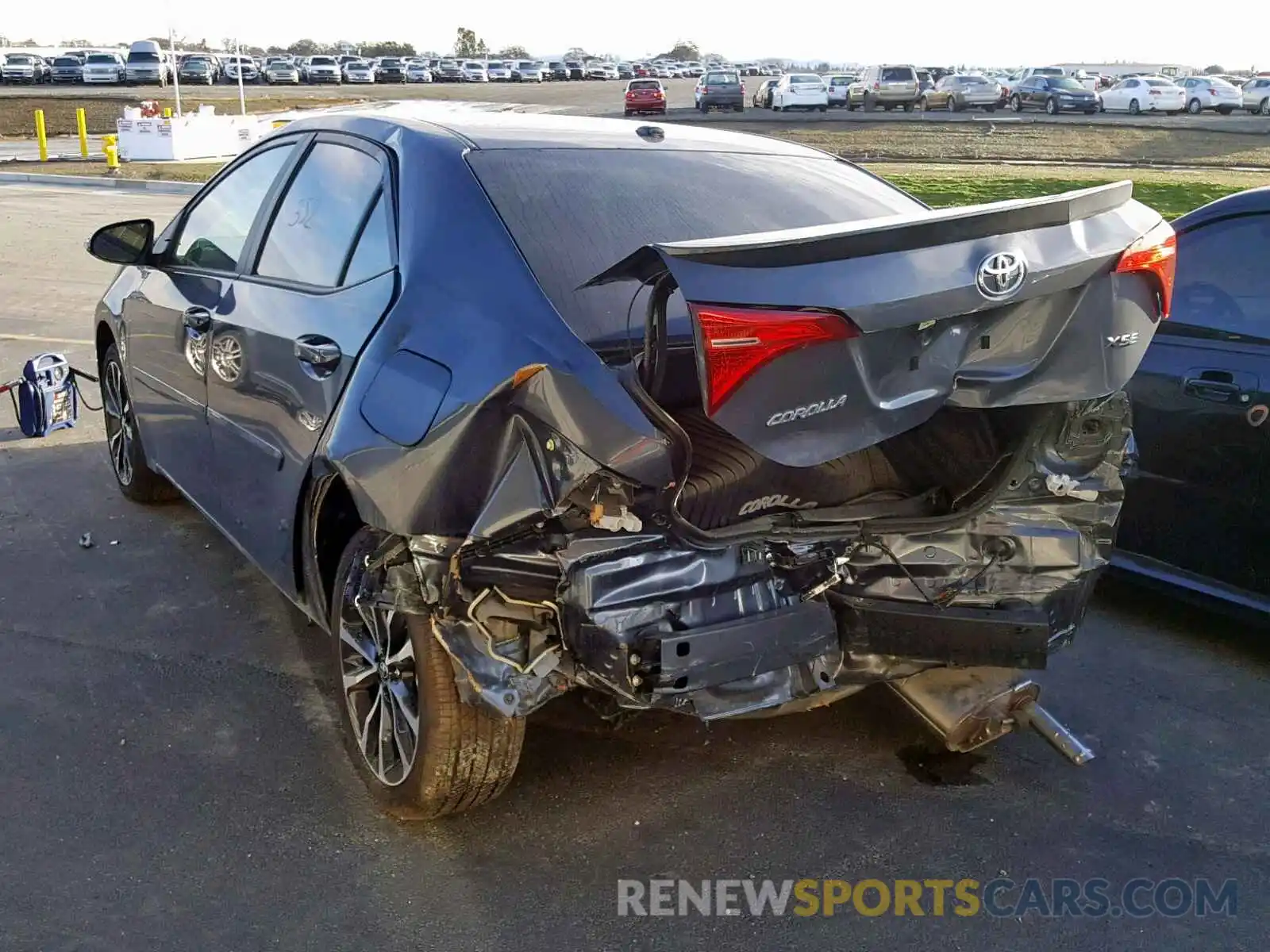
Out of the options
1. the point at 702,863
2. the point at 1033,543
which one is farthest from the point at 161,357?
the point at 1033,543

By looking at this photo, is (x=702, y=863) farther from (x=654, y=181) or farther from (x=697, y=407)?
(x=654, y=181)

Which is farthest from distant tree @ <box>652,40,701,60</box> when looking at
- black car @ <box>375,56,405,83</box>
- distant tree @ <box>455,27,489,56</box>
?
black car @ <box>375,56,405,83</box>

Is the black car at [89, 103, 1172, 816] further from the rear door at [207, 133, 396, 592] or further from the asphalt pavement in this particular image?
the asphalt pavement

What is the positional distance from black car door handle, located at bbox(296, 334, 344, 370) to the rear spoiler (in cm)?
85

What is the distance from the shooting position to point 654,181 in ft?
12.0

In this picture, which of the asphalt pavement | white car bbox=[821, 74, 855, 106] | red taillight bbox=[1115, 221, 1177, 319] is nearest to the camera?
red taillight bbox=[1115, 221, 1177, 319]

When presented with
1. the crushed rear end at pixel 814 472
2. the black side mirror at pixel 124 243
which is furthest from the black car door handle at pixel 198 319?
the crushed rear end at pixel 814 472

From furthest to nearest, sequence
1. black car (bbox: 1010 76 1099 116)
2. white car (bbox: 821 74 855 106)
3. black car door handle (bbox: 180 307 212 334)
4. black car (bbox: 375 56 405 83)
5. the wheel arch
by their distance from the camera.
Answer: black car (bbox: 375 56 405 83) → white car (bbox: 821 74 855 106) → black car (bbox: 1010 76 1099 116) → black car door handle (bbox: 180 307 212 334) → the wheel arch

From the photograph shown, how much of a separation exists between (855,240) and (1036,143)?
3020 centimetres

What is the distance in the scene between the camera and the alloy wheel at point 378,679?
323 centimetres

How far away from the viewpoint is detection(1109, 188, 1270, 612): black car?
13.8 ft

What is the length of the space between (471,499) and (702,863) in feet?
3.91

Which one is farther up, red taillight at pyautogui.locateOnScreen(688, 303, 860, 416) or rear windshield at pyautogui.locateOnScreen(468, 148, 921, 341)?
rear windshield at pyautogui.locateOnScreen(468, 148, 921, 341)

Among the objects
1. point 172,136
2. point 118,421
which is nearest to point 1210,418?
point 118,421
